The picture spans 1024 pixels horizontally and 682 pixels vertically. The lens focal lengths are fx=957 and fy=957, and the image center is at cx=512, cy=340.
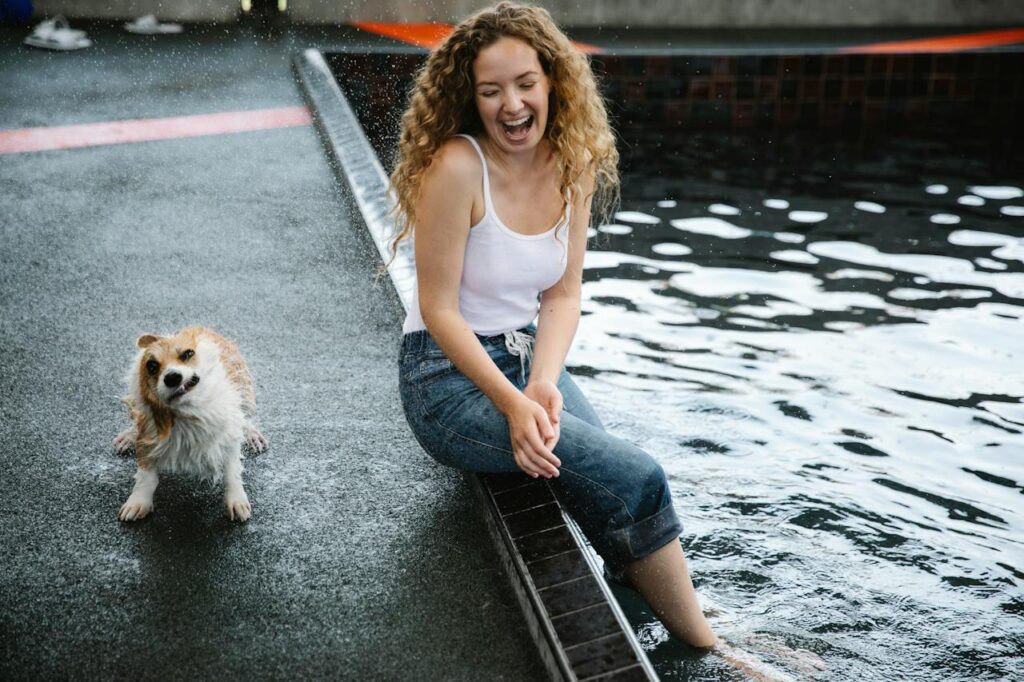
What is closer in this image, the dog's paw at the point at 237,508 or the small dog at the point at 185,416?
the small dog at the point at 185,416

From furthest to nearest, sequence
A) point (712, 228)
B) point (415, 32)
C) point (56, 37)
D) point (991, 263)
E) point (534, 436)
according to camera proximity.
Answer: point (415, 32), point (56, 37), point (712, 228), point (991, 263), point (534, 436)

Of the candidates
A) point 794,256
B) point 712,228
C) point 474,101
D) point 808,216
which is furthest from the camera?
point 808,216

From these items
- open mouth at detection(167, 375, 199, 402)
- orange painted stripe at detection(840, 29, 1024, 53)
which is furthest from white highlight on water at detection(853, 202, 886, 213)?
open mouth at detection(167, 375, 199, 402)

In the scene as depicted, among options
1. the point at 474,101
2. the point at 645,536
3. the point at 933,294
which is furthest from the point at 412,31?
the point at 645,536

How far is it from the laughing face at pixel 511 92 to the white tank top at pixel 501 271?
10 centimetres

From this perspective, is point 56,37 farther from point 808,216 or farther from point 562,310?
point 562,310

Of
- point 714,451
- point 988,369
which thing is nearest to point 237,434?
point 714,451

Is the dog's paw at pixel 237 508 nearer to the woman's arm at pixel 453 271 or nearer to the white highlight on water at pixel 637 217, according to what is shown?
the woman's arm at pixel 453 271

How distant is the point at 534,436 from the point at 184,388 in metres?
0.96

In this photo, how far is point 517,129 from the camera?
269 cm

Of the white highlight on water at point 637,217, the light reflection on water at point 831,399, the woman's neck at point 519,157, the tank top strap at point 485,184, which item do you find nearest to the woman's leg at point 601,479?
the light reflection on water at point 831,399

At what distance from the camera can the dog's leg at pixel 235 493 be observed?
280 centimetres

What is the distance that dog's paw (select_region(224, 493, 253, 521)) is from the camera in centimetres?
282

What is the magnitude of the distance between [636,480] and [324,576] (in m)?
0.89
